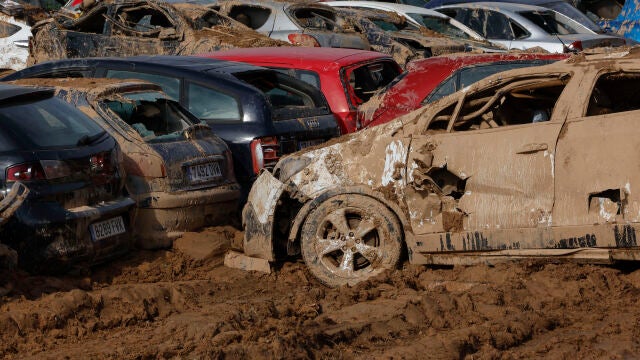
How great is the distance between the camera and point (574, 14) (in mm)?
21016

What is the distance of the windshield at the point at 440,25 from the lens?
18928mm

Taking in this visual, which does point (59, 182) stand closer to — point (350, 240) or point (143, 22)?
point (350, 240)

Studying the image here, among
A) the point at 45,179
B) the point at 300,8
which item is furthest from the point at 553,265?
the point at 300,8

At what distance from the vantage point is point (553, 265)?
7.01m

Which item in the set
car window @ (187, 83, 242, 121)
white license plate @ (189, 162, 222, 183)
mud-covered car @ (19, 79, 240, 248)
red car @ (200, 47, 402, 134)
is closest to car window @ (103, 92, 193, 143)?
mud-covered car @ (19, 79, 240, 248)

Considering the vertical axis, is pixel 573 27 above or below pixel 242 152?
above

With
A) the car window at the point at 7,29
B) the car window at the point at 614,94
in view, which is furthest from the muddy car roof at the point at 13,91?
the car window at the point at 7,29

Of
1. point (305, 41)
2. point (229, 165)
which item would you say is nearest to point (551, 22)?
point (305, 41)

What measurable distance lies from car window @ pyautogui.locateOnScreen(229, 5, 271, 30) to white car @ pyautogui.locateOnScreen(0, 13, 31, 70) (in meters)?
3.43

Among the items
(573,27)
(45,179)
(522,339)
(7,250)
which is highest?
(573,27)

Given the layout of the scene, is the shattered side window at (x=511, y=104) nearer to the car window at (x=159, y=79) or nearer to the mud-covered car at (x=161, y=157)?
the mud-covered car at (x=161, y=157)

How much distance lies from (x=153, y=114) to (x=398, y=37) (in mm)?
8586

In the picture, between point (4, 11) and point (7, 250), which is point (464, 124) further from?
point (4, 11)

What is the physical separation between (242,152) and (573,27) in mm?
11773
